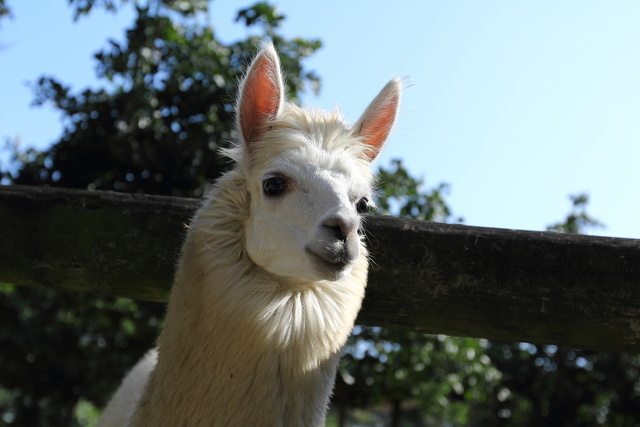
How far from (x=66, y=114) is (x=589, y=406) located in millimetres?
8253

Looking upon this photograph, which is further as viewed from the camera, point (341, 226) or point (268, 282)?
point (268, 282)

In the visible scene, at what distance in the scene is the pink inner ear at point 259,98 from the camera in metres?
2.45

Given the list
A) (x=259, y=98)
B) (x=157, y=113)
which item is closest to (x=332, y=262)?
(x=259, y=98)

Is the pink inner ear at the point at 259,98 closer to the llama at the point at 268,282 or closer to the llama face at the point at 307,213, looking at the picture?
the llama at the point at 268,282

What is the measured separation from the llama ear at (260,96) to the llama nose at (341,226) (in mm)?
612

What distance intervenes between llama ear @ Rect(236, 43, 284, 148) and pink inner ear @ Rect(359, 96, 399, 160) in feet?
1.26

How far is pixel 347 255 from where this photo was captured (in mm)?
2086

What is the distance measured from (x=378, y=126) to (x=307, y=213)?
688mm

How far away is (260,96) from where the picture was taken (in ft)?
8.23

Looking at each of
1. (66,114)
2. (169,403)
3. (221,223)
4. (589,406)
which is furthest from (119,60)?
(589,406)

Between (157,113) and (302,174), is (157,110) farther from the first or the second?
(302,174)

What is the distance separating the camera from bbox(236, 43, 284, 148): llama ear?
245 centimetres

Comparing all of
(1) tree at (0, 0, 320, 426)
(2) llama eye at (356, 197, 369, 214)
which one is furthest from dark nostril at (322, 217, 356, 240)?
(1) tree at (0, 0, 320, 426)

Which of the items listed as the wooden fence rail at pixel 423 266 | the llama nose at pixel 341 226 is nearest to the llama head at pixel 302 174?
the llama nose at pixel 341 226
